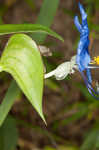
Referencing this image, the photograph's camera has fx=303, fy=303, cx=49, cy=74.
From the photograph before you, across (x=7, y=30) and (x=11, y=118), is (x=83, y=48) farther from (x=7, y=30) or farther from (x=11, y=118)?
(x=11, y=118)

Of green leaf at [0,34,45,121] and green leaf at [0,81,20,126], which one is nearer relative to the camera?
green leaf at [0,34,45,121]

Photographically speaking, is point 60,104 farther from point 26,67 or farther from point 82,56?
point 26,67

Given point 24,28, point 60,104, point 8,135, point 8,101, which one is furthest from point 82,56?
point 60,104

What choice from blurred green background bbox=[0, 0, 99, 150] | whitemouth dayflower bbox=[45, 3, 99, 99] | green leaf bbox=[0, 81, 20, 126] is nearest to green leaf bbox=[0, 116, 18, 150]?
blurred green background bbox=[0, 0, 99, 150]

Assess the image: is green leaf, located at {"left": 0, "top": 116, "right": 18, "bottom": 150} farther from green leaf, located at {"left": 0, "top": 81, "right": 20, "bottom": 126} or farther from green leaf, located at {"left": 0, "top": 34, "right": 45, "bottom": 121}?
green leaf, located at {"left": 0, "top": 34, "right": 45, "bottom": 121}

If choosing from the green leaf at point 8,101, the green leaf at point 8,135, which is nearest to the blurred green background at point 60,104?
the green leaf at point 8,135

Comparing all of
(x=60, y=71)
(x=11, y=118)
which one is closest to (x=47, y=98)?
(x=11, y=118)
